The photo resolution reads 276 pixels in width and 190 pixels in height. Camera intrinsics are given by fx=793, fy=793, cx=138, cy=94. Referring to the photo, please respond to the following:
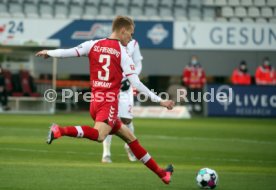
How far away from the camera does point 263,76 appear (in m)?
30.5

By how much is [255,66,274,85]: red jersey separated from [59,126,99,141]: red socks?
21717 mm

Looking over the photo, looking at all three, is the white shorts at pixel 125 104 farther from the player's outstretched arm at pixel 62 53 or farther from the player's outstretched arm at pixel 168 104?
the player's outstretched arm at pixel 168 104

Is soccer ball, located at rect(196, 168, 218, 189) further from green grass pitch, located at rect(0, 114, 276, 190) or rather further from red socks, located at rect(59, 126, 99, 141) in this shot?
red socks, located at rect(59, 126, 99, 141)

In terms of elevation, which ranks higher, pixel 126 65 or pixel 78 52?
pixel 78 52

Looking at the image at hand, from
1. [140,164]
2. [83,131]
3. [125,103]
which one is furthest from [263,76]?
[83,131]

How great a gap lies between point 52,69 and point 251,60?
26.1 ft

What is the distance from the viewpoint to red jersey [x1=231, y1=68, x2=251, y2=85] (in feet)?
99.7

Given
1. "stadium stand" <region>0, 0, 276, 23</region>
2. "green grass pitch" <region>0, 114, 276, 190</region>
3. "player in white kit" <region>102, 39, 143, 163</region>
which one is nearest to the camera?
"green grass pitch" <region>0, 114, 276, 190</region>

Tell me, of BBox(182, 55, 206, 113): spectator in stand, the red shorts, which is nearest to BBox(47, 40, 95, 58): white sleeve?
the red shorts

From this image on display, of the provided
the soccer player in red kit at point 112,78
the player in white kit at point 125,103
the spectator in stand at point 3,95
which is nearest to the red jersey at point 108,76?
the soccer player in red kit at point 112,78

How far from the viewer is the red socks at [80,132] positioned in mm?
9117

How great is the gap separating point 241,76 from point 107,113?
21.5 meters

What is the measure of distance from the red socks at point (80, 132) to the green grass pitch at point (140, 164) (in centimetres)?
60

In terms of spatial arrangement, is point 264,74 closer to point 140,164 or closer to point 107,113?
point 140,164
